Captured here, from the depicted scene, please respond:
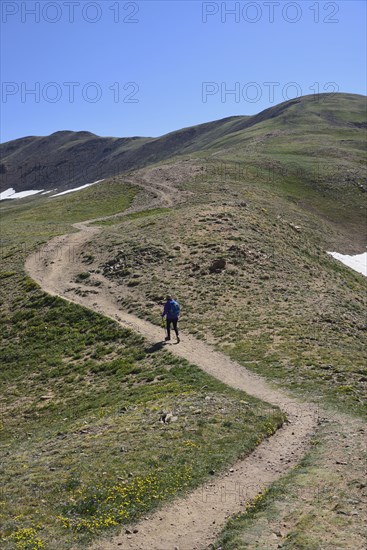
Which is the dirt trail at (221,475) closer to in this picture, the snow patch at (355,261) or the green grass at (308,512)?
the green grass at (308,512)

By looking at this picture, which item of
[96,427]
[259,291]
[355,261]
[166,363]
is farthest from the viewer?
[355,261]

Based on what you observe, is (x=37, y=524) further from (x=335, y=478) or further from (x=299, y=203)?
(x=299, y=203)

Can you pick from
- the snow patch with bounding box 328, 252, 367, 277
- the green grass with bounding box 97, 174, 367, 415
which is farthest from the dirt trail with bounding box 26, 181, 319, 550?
the snow patch with bounding box 328, 252, 367, 277

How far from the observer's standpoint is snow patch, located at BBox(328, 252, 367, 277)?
62119 mm

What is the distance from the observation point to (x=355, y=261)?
65.2m

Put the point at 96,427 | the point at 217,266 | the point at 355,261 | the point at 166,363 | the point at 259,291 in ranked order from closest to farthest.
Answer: the point at 96,427
the point at 166,363
the point at 259,291
the point at 217,266
the point at 355,261

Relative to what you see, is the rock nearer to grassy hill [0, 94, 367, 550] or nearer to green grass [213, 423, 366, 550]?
grassy hill [0, 94, 367, 550]

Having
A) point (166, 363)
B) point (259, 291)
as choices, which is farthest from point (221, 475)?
point (259, 291)

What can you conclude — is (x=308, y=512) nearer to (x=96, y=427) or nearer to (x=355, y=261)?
(x=96, y=427)

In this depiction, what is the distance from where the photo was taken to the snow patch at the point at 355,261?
6212 centimetres

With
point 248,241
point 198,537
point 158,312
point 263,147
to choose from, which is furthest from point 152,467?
point 263,147

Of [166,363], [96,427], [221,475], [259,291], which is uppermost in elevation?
[259,291]

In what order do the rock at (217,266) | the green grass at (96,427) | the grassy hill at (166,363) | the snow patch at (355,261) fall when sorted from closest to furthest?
the green grass at (96,427)
the grassy hill at (166,363)
the rock at (217,266)
the snow patch at (355,261)

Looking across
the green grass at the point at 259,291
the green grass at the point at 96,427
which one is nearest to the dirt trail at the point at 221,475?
the green grass at the point at 96,427
